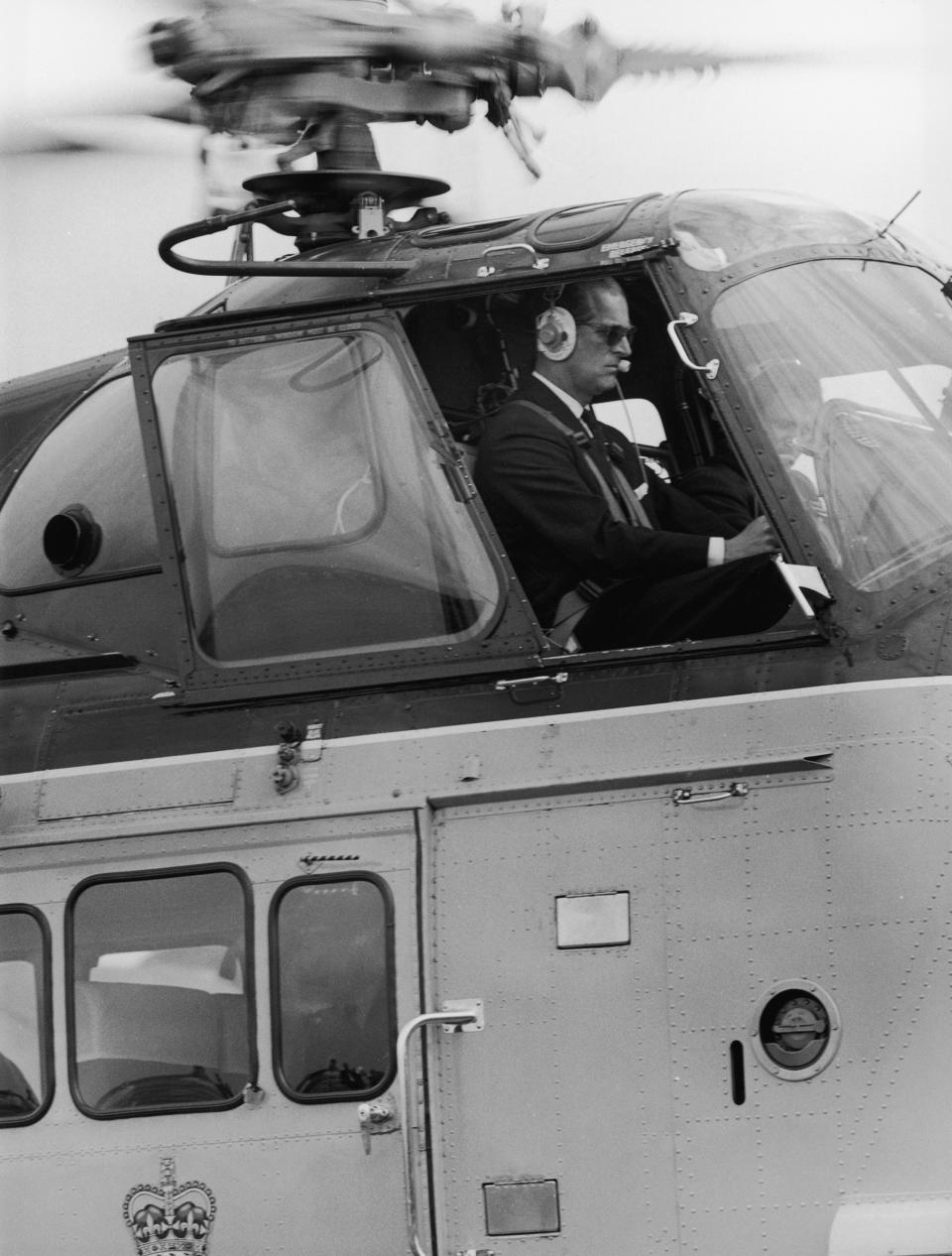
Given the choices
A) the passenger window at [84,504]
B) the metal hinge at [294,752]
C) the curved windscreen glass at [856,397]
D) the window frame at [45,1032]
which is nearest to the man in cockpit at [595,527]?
the curved windscreen glass at [856,397]

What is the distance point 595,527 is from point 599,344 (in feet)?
2.06

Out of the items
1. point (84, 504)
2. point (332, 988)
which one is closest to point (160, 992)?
point (332, 988)

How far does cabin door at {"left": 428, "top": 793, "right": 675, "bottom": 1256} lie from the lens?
4.62 meters

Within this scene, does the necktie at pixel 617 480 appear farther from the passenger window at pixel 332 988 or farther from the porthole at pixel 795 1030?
the porthole at pixel 795 1030

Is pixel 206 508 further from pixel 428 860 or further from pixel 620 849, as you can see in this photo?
pixel 620 849

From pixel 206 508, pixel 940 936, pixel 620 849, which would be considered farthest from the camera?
pixel 206 508

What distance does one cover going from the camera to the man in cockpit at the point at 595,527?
200 inches

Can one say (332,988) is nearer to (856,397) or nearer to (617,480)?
(617,480)

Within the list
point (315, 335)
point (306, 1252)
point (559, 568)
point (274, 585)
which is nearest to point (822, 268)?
point (559, 568)

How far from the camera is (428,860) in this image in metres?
4.93

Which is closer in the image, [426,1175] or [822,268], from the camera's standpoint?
[426,1175]

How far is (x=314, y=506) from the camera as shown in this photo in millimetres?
5484

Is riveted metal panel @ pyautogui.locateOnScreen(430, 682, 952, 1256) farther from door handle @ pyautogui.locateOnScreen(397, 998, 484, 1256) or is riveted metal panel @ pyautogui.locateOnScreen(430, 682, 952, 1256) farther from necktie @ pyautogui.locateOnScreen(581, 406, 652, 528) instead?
necktie @ pyautogui.locateOnScreen(581, 406, 652, 528)

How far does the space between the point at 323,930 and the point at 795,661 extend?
152 cm
